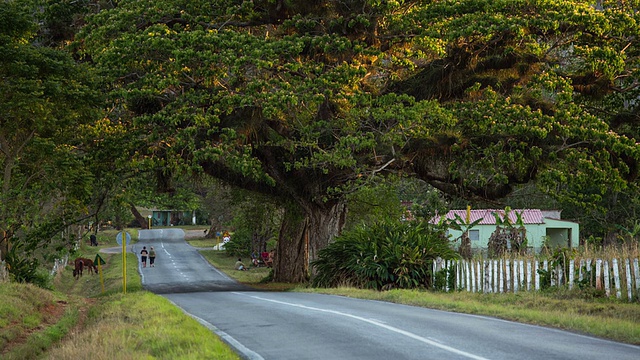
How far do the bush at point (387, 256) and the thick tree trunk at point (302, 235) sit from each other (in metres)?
3.37

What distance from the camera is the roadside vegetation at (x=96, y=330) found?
9906 millimetres

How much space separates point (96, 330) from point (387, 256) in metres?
12.9

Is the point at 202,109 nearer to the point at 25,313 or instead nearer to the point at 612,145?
the point at 25,313

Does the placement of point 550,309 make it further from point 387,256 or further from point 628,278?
point 387,256

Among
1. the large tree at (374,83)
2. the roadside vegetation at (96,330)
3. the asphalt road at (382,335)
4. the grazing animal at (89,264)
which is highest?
the large tree at (374,83)

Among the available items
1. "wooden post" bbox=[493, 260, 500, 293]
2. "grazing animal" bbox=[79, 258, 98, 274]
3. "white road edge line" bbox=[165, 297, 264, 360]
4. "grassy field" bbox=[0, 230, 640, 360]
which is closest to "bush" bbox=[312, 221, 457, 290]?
"grassy field" bbox=[0, 230, 640, 360]

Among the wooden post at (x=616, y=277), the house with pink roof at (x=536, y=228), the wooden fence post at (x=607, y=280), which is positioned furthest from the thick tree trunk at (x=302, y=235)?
the house with pink roof at (x=536, y=228)

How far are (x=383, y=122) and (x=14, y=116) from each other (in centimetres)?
1114

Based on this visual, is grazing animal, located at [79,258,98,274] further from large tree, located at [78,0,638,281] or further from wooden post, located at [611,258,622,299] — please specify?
wooden post, located at [611,258,622,299]

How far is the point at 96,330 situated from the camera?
41.7ft

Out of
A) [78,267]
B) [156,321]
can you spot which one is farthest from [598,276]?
[78,267]

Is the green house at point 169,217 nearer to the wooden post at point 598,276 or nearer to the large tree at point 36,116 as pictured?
the large tree at point 36,116

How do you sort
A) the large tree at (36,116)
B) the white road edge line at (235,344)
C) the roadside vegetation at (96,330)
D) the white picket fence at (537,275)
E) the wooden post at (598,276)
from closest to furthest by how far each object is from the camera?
the white road edge line at (235,344) < the roadside vegetation at (96,330) < the white picket fence at (537,275) < the wooden post at (598,276) < the large tree at (36,116)

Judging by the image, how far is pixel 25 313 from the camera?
19125mm
